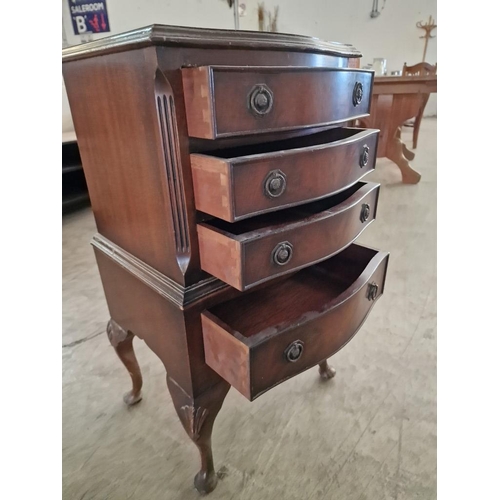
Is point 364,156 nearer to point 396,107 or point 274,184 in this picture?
point 274,184

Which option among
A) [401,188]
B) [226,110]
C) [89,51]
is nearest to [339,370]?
[226,110]

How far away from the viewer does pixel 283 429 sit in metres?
0.94

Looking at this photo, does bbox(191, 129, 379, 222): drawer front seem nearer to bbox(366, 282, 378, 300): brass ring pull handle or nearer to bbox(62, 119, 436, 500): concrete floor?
bbox(366, 282, 378, 300): brass ring pull handle

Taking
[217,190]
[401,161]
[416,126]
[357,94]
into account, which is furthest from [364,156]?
[416,126]

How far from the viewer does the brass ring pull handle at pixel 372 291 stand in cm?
75

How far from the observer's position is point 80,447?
906mm

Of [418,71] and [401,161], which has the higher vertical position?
[418,71]

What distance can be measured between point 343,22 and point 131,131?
5.34 m

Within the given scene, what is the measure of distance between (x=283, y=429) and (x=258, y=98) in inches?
31.0

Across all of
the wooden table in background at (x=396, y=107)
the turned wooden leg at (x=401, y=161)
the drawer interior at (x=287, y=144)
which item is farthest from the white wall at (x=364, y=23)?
the drawer interior at (x=287, y=144)

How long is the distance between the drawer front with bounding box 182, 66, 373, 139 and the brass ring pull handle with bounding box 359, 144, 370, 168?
0.10 m

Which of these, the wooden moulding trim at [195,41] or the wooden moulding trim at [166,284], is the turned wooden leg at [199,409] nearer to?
the wooden moulding trim at [166,284]

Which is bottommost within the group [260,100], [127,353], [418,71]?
[127,353]

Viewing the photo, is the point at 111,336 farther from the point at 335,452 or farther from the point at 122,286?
the point at 335,452
